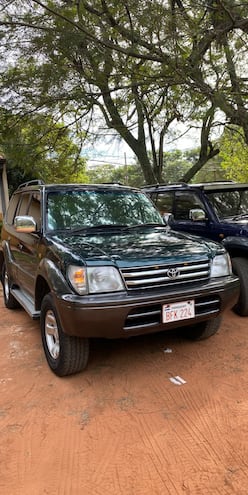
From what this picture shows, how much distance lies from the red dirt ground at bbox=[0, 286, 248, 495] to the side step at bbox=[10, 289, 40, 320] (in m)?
0.45

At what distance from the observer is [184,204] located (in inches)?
236

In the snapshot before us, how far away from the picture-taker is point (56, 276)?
3178mm

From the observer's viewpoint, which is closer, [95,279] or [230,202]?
[95,279]

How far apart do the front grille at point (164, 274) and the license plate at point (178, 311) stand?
188 mm

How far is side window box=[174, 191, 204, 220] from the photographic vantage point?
572cm

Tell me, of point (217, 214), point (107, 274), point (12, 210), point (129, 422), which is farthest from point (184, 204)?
point (129, 422)

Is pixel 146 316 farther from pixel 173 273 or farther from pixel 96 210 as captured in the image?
pixel 96 210

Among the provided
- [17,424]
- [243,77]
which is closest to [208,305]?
[17,424]

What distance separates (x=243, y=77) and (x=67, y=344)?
494 cm

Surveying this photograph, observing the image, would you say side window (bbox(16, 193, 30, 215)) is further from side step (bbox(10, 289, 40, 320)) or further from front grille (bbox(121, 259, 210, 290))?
front grille (bbox(121, 259, 210, 290))

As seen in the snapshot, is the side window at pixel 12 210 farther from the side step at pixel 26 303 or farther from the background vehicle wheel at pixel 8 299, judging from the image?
the side step at pixel 26 303

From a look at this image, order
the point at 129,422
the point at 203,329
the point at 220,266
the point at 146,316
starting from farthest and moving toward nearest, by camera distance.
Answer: the point at 203,329
the point at 220,266
the point at 146,316
the point at 129,422

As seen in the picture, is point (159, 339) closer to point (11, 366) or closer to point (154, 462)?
point (11, 366)

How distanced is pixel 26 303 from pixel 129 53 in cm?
371
